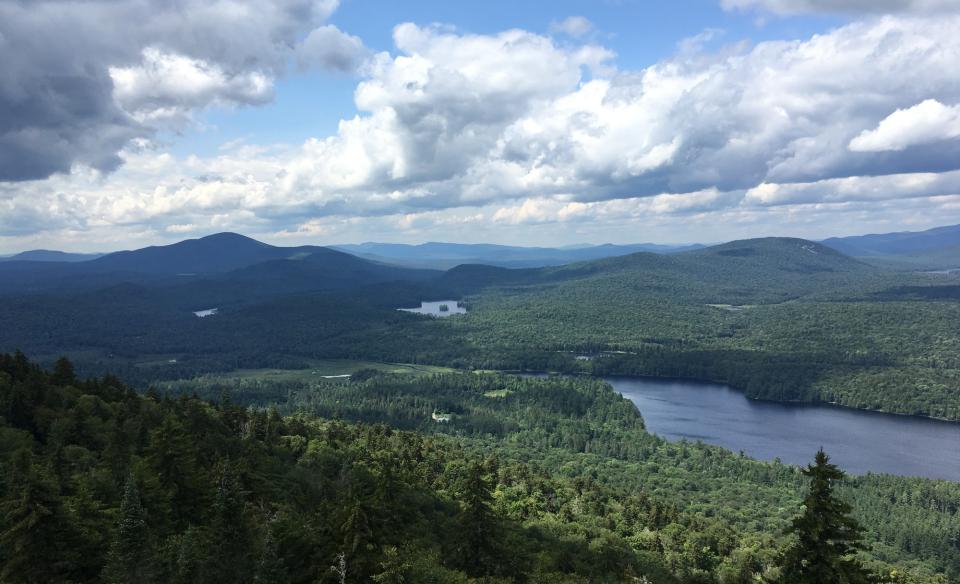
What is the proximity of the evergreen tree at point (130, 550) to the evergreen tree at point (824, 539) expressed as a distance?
3744 cm

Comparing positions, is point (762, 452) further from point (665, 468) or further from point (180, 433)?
point (180, 433)

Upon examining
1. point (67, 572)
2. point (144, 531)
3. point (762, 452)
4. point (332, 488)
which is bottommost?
point (762, 452)

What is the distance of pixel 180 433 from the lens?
61.9 m

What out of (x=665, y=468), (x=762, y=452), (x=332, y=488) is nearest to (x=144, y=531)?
(x=332, y=488)

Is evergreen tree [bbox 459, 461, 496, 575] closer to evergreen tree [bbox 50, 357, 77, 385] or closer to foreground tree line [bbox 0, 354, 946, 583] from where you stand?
foreground tree line [bbox 0, 354, 946, 583]

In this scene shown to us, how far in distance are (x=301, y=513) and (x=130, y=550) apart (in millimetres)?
22131

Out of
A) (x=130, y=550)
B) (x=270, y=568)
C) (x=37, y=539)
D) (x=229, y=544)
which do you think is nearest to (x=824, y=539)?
(x=270, y=568)

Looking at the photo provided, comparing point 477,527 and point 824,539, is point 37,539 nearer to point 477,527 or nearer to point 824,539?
point 477,527

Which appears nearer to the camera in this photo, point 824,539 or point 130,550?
point 824,539

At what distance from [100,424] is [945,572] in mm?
143727

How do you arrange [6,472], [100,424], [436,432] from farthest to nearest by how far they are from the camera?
[436,432], [100,424], [6,472]

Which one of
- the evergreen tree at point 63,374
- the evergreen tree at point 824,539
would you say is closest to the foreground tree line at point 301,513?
the evergreen tree at point 824,539

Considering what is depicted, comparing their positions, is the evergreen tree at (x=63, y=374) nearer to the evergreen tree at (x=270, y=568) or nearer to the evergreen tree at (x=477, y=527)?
the evergreen tree at (x=270, y=568)

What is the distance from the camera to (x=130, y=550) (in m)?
36.7
